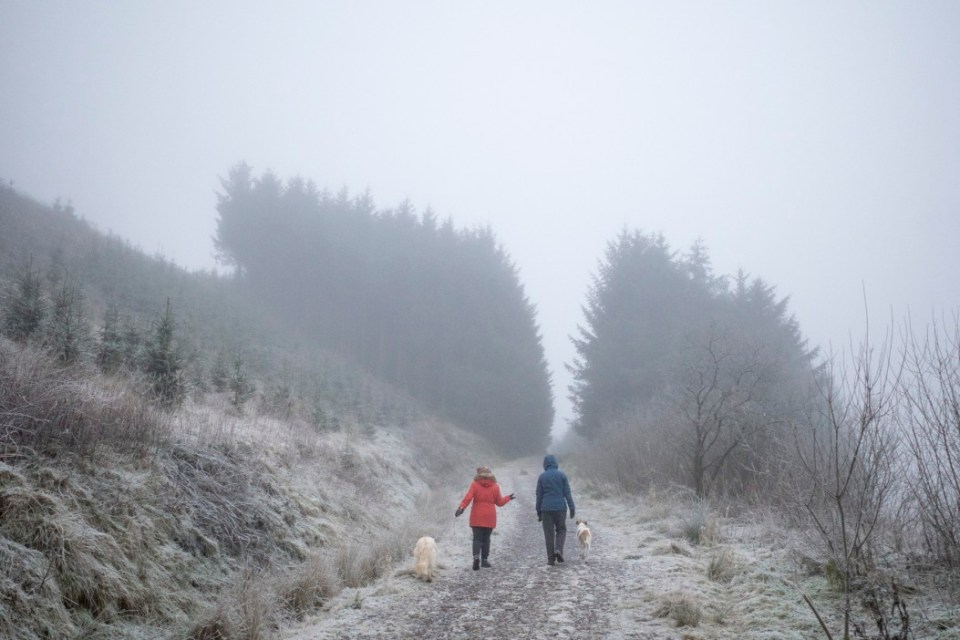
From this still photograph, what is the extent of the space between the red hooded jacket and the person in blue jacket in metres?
0.74

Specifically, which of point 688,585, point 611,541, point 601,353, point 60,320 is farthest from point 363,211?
point 688,585

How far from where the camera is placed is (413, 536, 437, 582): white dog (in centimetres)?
735

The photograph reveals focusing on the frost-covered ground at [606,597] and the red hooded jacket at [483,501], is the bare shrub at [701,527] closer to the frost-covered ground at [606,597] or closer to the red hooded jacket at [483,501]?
the frost-covered ground at [606,597]

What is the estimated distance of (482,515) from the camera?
8.33 m

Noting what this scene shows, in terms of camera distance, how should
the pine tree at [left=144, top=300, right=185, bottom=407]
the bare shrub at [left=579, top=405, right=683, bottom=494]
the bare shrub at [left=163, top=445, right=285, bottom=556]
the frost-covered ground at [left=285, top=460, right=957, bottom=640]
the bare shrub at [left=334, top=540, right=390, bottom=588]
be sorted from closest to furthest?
the frost-covered ground at [left=285, top=460, right=957, bottom=640] < the bare shrub at [left=163, top=445, right=285, bottom=556] < the bare shrub at [left=334, top=540, right=390, bottom=588] < the pine tree at [left=144, top=300, right=185, bottom=407] < the bare shrub at [left=579, top=405, right=683, bottom=494]

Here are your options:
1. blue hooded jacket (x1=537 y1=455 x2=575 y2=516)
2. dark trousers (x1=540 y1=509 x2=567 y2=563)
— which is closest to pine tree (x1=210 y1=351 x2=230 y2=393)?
blue hooded jacket (x1=537 y1=455 x2=575 y2=516)

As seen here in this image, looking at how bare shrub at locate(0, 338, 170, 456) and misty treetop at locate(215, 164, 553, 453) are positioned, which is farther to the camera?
misty treetop at locate(215, 164, 553, 453)

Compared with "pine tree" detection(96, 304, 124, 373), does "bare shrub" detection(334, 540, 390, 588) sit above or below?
below

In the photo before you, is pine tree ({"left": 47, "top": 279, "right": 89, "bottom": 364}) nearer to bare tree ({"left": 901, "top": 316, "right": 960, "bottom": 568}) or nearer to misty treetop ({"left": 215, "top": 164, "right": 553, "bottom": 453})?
bare tree ({"left": 901, "top": 316, "right": 960, "bottom": 568})

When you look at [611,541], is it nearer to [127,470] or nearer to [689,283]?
[127,470]

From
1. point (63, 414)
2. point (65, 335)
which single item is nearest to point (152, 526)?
point (63, 414)

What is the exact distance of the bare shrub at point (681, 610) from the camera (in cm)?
514

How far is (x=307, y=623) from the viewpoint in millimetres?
5617

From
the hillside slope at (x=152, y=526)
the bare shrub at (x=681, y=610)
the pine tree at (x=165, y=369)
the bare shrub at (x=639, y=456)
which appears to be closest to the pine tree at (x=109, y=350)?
the pine tree at (x=165, y=369)
